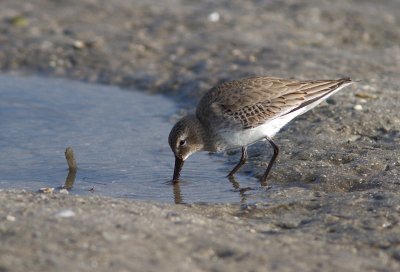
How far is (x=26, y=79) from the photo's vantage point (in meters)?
12.7

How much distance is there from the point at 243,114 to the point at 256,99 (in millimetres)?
249

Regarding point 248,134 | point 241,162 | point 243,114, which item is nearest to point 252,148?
point 241,162

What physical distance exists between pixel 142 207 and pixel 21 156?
277cm

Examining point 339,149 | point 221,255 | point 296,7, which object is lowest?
point 221,255

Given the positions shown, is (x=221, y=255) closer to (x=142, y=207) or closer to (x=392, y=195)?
(x=142, y=207)

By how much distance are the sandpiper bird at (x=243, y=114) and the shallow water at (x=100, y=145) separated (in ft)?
1.12

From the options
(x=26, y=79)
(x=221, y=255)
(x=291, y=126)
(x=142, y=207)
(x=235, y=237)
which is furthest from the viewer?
(x=26, y=79)

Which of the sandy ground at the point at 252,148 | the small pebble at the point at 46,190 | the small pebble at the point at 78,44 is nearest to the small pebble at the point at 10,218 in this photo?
the sandy ground at the point at 252,148

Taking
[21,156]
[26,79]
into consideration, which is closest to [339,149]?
[21,156]

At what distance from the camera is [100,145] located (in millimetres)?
9875

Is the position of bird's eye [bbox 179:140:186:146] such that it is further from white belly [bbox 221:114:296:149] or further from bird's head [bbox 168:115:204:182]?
white belly [bbox 221:114:296:149]

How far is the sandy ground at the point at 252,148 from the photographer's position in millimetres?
5945

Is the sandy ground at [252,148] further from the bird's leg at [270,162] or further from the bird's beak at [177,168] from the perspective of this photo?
the bird's beak at [177,168]

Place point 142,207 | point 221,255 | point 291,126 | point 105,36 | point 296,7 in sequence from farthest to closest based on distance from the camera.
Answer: point 296,7 < point 105,36 < point 291,126 < point 142,207 < point 221,255
